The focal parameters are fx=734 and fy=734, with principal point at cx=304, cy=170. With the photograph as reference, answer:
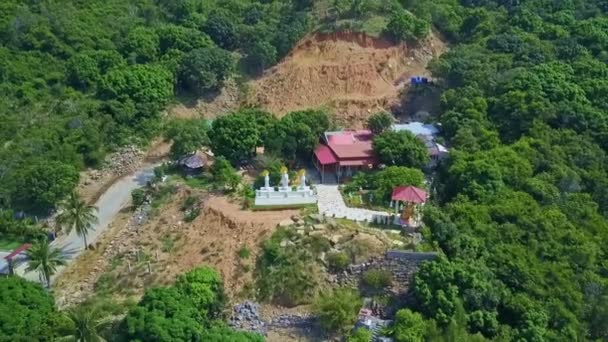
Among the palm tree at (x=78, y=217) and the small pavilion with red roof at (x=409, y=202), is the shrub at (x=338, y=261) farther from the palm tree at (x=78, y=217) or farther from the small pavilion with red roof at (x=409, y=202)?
the palm tree at (x=78, y=217)

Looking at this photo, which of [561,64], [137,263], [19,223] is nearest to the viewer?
[137,263]

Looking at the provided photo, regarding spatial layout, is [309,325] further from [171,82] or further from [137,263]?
[171,82]

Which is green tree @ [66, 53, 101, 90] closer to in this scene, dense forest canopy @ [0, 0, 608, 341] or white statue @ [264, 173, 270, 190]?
dense forest canopy @ [0, 0, 608, 341]

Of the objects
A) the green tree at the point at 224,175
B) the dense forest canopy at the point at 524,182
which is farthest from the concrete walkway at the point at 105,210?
the dense forest canopy at the point at 524,182

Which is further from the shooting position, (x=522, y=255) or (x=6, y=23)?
(x=6, y=23)

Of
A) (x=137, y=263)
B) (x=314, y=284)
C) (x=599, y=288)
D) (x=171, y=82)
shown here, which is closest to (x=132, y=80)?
(x=171, y=82)

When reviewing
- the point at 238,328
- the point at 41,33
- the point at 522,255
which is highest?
the point at 41,33
